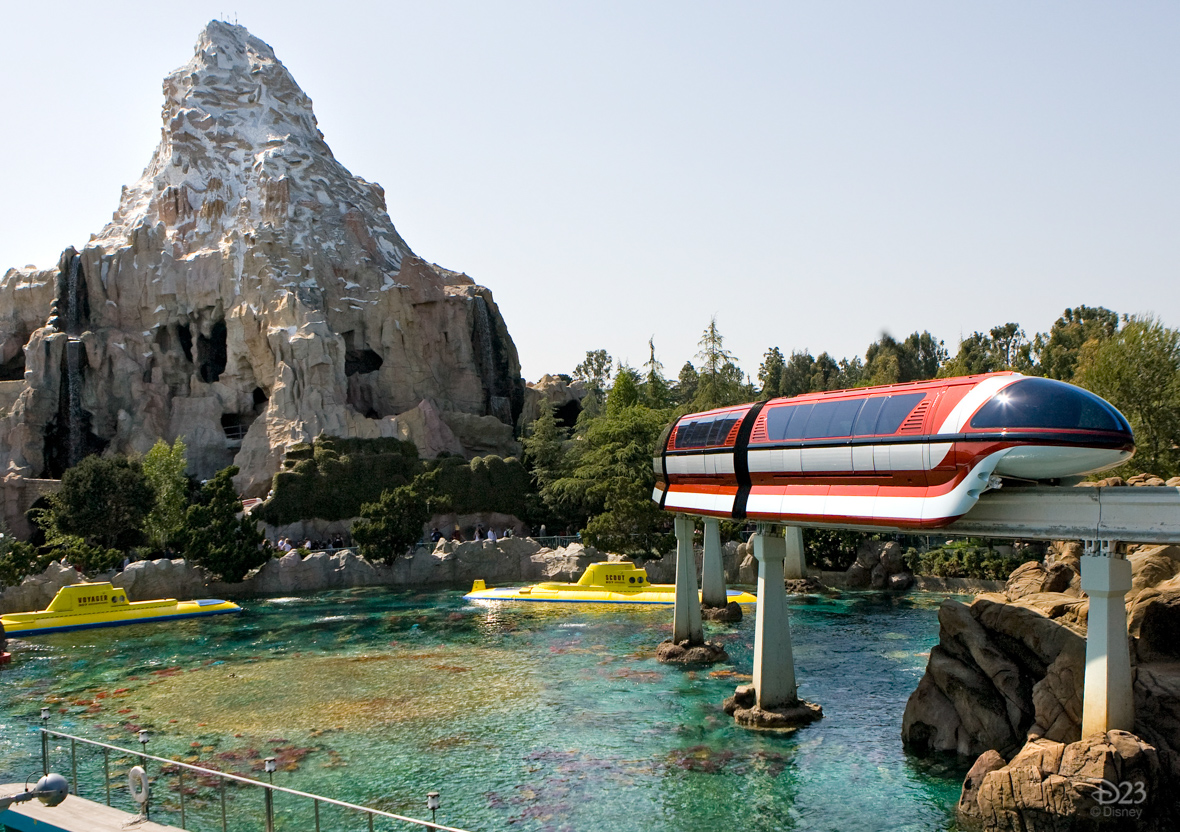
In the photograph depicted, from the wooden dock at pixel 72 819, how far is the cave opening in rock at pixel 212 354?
6492 centimetres

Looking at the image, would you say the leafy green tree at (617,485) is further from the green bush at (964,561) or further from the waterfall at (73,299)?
the waterfall at (73,299)

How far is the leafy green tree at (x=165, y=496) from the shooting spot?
57.5 meters

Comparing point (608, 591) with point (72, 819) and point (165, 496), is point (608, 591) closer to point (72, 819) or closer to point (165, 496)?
point (165, 496)

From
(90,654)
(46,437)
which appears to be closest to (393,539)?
(90,654)

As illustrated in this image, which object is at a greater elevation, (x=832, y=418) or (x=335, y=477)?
(x=832, y=418)

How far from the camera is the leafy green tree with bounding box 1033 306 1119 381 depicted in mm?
68625

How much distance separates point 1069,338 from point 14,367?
87.6 meters

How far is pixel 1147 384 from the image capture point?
45.9m

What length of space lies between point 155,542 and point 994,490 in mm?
52826

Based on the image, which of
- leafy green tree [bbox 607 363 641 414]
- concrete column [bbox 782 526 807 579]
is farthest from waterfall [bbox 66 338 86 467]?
concrete column [bbox 782 526 807 579]

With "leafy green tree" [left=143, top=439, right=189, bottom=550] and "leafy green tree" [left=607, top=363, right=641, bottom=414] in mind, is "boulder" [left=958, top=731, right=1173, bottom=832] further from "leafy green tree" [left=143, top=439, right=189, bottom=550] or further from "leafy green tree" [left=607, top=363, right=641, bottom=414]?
"leafy green tree" [left=607, top=363, right=641, bottom=414]

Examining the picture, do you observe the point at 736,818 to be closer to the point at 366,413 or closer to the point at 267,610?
the point at 267,610

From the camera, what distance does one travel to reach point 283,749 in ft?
81.1

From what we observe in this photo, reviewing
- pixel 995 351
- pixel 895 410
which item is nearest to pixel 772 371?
pixel 995 351
